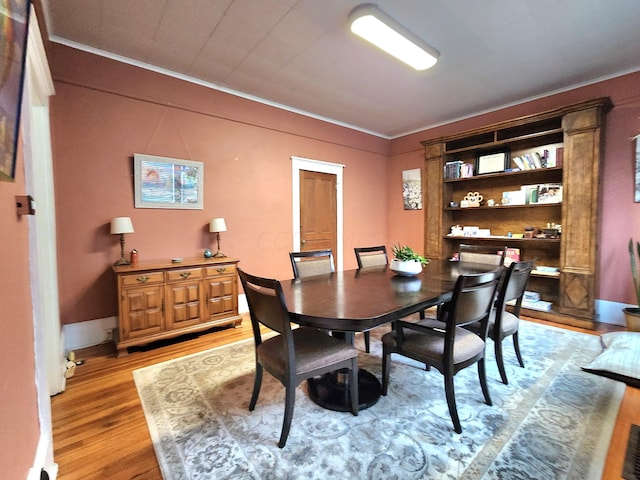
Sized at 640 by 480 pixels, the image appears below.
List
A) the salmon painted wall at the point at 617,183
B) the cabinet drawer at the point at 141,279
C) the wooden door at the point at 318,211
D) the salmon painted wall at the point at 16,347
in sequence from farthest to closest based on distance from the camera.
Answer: the wooden door at the point at 318,211 → the salmon painted wall at the point at 617,183 → the cabinet drawer at the point at 141,279 → the salmon painted wall at the point at 16,347

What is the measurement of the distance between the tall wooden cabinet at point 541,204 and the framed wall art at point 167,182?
138 inches

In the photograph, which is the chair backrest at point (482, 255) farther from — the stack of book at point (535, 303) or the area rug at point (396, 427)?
the area rug at point (396, 427)

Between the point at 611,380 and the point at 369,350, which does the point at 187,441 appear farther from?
the point at 611,380

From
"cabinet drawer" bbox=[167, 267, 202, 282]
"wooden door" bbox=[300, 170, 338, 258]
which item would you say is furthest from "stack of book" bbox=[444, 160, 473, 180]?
"cabinet drawer" bbox=[167, 267, 202, 282]

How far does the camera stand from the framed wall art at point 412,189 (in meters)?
5.05

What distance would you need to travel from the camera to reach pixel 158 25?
2354 mm

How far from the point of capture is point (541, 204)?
11.7 feet

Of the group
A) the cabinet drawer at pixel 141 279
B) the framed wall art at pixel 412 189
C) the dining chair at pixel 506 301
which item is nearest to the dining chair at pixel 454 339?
the dining chair at pixel 506 301

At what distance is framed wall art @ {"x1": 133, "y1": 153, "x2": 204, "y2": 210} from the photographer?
2.95 metres

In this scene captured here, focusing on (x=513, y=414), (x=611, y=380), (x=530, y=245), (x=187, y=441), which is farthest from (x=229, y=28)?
(x=530, y=245)

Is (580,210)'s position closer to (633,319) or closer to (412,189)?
(633,319)

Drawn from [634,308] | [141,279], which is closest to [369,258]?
[141,279]

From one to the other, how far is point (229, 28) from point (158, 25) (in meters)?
0.58

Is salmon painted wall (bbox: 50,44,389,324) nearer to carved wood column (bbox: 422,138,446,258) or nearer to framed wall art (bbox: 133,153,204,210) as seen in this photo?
framed wall art (bbox: 133,153,204,210)
